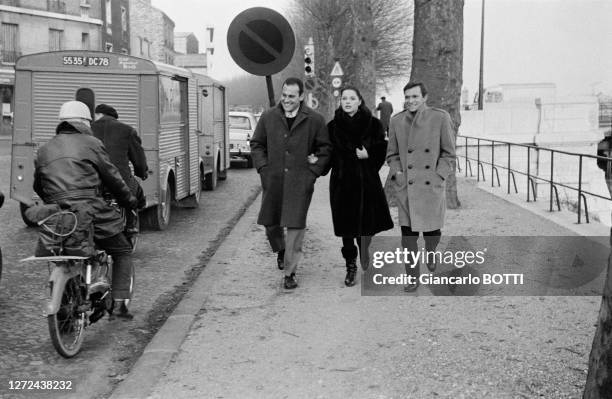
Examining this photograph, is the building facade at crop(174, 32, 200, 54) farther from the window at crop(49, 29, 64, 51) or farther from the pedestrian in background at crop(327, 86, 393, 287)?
the pedestrian in background at crop(327, 86, 393, 287)

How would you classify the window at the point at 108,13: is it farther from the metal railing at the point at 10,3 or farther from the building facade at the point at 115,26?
the metal railing at the point at 10,3

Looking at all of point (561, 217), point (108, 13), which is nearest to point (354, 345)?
point (561, 217)

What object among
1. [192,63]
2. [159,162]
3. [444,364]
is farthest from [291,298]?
[192,63]

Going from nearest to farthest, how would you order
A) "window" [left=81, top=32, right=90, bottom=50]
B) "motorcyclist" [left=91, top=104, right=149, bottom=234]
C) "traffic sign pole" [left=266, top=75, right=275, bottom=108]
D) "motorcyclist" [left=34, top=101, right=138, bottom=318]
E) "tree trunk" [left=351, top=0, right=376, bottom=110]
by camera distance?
1. "motorcyclist" [left=34, top=101, right=138, bottom=318]
2. "traffic sign pole" [left=266, top=75, right=275, bottom=108]
3. "motorcyclist" [left=91, top=104, right=149, bottom=234]
4. "tree trunk" [left=351, top=0, right=376, bottom=110]
5. "window" [left=81, top=32, right=90, bottom=50]

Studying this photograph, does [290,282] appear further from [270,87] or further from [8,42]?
[8,42]

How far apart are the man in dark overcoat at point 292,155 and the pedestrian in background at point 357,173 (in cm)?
13

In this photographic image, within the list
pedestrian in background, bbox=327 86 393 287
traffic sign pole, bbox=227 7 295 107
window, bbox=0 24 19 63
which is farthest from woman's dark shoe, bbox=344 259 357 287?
window, bbox=0 24 19 63

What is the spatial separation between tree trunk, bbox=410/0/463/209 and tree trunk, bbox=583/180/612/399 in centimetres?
919

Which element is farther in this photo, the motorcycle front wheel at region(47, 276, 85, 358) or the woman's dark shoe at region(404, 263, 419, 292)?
the woman's dark shoe at region(404, 263, 419, 292)

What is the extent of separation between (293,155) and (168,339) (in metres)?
2.19

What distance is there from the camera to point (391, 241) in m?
9.82

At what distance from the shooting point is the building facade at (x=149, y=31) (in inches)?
2731

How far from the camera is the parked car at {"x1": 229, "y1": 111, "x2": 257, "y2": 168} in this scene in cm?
2562

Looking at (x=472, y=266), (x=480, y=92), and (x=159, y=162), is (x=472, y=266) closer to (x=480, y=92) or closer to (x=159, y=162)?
(x=159, y=162)
